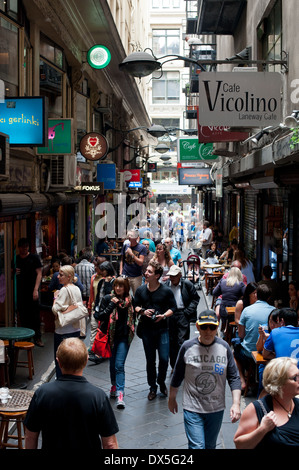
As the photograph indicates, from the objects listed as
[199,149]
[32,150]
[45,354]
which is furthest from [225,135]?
[199,149]

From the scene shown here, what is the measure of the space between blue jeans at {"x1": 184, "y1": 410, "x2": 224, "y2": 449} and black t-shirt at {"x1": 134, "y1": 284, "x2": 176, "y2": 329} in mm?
2788

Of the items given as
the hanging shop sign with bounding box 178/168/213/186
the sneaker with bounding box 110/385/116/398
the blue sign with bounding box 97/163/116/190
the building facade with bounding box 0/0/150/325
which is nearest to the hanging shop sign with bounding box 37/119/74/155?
the building facade with bounding box 0/0/150/325

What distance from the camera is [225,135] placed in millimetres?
13719

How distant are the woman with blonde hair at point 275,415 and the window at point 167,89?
68.7 meters

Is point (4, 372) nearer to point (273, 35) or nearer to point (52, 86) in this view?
point (273, 35)

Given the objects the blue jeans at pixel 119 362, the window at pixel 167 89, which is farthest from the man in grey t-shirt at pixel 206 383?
the window at pixel 167 89

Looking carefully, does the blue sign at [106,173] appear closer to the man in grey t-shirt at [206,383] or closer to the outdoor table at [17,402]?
the outdoor table at [17,402]

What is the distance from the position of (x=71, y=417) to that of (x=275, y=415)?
4.39 feet

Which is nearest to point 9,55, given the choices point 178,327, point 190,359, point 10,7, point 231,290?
point 10,7

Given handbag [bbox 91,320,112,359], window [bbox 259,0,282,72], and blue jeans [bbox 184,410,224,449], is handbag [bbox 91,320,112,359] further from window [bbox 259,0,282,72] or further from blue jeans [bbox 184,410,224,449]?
window [bbox 259,0,282,72]

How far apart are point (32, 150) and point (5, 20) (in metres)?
2.72

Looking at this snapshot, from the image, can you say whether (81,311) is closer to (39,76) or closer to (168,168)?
(39,76)

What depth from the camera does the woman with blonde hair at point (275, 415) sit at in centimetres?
391

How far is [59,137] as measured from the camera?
1245cm
